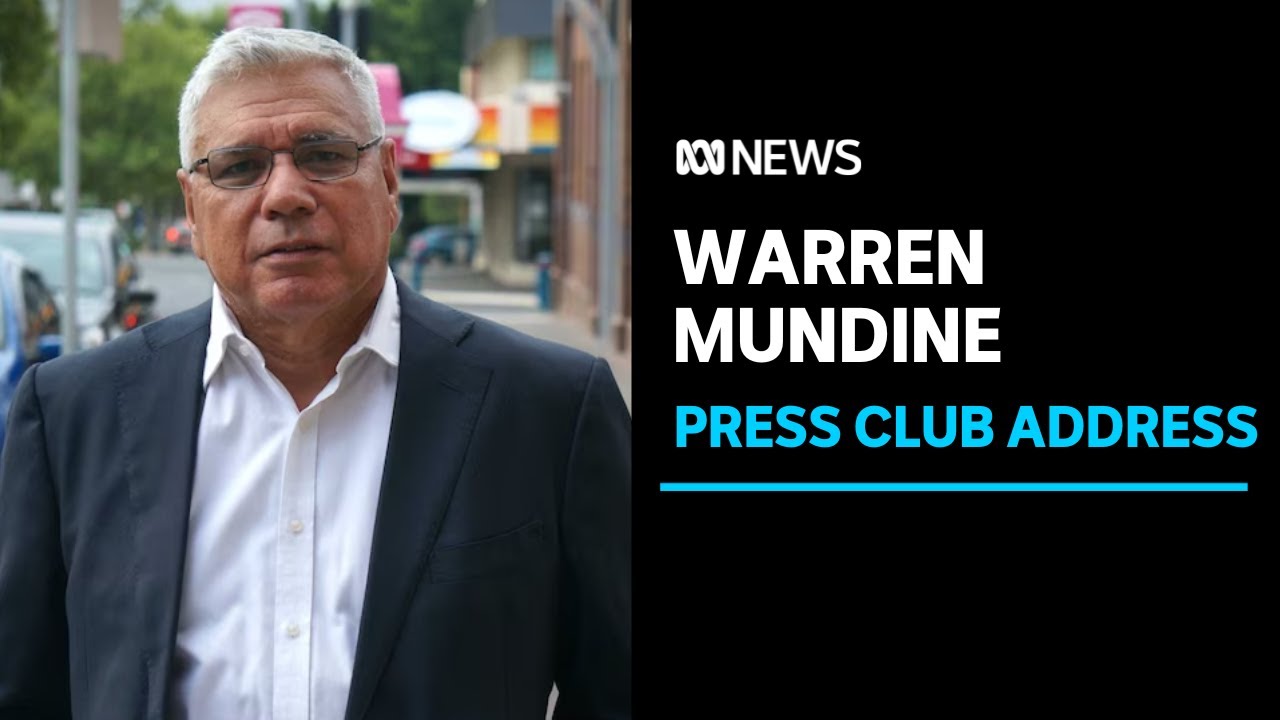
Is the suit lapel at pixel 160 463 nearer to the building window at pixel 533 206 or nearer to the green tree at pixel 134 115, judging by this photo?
the building window at pixel 533 206

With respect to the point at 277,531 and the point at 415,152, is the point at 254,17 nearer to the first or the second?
the point at 277,531

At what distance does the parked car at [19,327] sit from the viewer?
10.9 m

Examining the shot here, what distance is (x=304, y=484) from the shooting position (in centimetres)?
289

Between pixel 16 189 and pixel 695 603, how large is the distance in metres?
74.9

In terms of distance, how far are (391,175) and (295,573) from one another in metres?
0.59

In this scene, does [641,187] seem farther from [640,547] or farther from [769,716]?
[769,716]

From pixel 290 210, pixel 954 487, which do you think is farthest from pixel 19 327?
pixel 290 210

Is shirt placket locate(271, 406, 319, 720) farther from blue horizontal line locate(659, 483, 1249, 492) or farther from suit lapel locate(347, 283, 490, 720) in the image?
blue horizontal line locate(659, 483, 1249, 492)

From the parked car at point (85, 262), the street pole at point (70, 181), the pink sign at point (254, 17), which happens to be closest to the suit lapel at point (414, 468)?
the street pole at point (70, 181)

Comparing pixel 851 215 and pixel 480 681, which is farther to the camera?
pixel 851 215

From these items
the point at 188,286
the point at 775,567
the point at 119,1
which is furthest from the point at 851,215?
the point at 188,286

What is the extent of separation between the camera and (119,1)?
17.1 metres

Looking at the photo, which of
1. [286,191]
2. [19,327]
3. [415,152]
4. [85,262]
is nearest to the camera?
[286,191]

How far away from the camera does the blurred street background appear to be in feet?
56.3
